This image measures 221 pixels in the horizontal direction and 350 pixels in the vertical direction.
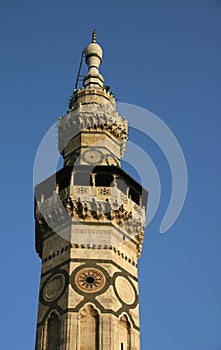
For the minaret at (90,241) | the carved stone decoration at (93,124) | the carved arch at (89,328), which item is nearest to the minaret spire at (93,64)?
the carved stone decoration at (93,124)

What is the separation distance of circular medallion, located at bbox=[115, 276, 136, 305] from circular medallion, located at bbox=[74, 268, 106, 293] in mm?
604

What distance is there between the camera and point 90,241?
76.2 feet

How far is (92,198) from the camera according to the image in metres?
24.1

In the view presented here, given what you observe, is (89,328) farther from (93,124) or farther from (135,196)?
(93,124)

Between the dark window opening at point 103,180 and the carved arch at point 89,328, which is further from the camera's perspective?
the dark window opening at point 103,180

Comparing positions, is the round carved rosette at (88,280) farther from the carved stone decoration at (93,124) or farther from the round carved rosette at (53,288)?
the carved stone decoration at (93,124)

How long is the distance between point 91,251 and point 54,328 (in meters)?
2.98

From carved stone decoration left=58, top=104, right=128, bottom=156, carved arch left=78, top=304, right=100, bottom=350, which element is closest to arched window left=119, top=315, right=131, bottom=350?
carved arch left=78, top=304, right=100, bottom=350

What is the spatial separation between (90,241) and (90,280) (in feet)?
5.21

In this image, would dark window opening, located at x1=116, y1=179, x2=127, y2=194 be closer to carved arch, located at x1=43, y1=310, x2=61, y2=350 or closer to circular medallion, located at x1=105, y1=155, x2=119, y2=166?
circular medallion, located at x1=105, y1=155, x2=119, y2=166

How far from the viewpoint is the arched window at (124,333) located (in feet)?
70.4

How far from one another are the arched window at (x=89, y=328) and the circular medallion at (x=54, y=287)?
125 centimetres

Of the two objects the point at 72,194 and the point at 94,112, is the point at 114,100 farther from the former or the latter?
the point at 72,194

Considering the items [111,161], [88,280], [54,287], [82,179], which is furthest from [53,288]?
[111,161]
